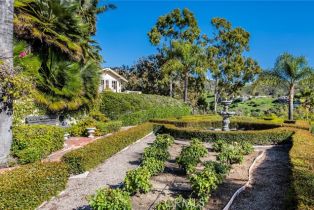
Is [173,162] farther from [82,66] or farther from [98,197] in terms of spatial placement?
[82,66]

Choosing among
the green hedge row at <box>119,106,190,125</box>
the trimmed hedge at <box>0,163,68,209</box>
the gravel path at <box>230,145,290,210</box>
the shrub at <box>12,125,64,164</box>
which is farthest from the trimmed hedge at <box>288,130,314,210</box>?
the green hedge row at <box>119,106,190,125</box>

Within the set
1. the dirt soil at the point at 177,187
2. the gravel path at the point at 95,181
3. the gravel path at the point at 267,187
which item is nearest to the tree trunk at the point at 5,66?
the gravel path at the point at 95,181

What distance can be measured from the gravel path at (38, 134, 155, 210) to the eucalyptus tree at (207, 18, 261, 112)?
28.4m

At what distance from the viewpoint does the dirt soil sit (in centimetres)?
790

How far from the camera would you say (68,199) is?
810 cm

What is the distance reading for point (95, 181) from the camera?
971 centimetres

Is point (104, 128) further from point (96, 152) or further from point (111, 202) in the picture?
point (111, 202)

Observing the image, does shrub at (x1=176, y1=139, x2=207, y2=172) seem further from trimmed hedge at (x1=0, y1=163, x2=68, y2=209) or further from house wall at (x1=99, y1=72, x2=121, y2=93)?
house wall at (x1=99, y1=72, x2=121, y2=93)

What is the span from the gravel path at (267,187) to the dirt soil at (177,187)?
349 mm

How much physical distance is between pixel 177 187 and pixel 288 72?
21.4 metres

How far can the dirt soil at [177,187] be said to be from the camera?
790cm

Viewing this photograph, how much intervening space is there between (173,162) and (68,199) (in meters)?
5.23

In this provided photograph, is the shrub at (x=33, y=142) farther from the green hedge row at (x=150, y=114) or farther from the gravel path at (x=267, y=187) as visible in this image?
the green hedge row at (x=150, y=114)

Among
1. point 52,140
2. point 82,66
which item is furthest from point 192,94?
point 52,140
